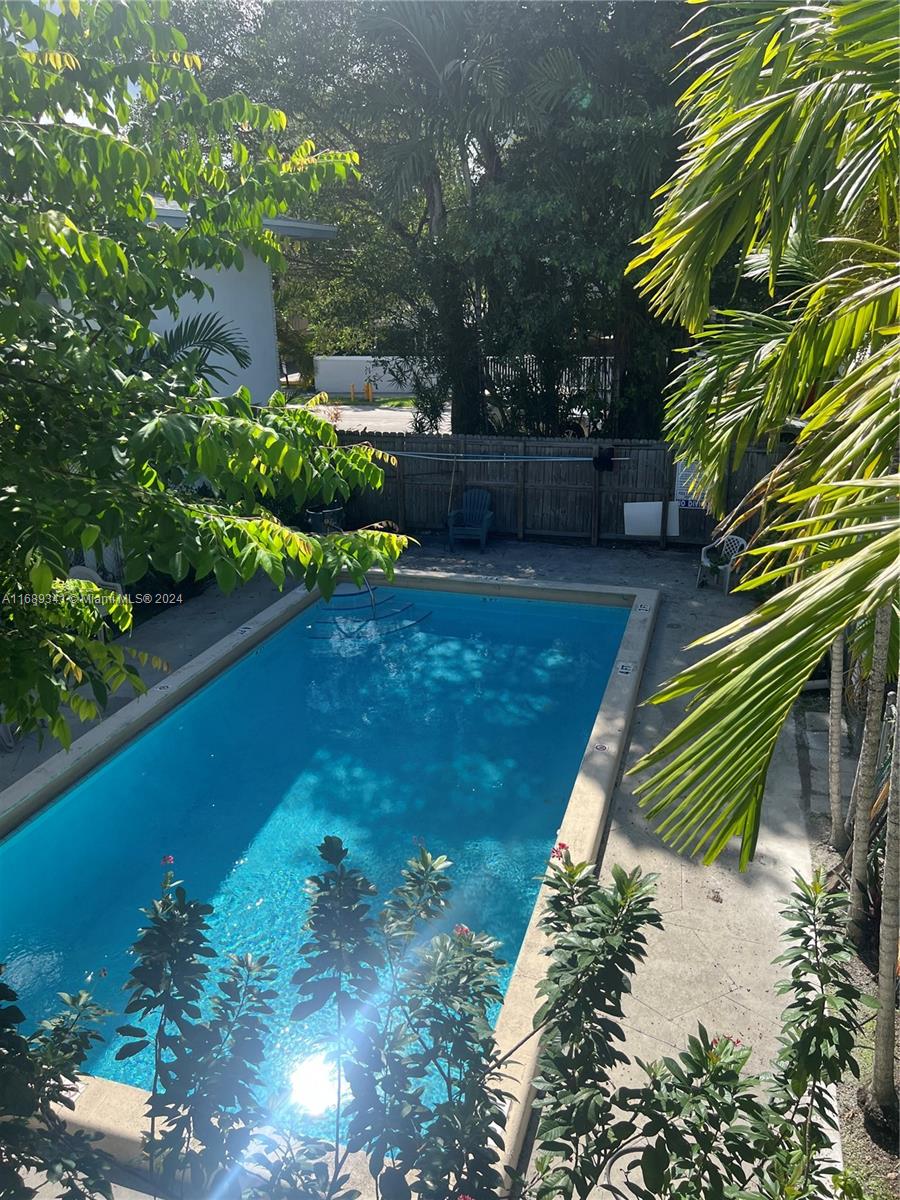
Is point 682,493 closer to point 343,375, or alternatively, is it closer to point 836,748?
point 836,748

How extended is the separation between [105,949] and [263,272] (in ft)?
39.0

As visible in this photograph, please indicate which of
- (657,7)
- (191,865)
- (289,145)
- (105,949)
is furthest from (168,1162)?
(289,145)

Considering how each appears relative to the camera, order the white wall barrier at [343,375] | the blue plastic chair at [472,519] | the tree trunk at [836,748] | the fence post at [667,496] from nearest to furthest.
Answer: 1. the tree trunk at [836,748]
2. the fence post at [667,496]
3. the blue plastic chair at [472,519]
4. the white wall barrier at [343,375]

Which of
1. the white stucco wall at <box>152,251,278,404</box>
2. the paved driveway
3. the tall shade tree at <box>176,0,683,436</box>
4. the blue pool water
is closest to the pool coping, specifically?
the blue pool water

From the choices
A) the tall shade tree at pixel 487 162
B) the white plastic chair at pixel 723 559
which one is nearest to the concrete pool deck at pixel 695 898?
the white plastic chair at pixel 723 559

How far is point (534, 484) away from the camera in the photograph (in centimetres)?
1445

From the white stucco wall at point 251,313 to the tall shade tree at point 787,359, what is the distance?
982 centimetres

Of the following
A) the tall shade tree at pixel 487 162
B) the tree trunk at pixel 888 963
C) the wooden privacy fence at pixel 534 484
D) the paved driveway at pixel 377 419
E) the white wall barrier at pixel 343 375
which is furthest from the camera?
the white wall barrier at pixel 343 375

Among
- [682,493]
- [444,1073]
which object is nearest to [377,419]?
[682,493]

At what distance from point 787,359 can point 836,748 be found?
3035 mm

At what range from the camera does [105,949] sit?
6.29 metres

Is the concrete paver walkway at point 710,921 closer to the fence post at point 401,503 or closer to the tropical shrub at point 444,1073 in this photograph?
the tropical shrub at point 444,1073

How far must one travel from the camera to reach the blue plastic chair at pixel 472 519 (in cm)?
1409

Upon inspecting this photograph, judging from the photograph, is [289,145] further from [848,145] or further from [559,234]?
[848,145]
